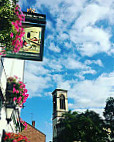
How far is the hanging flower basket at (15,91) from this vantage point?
617 cm

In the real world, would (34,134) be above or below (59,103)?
below

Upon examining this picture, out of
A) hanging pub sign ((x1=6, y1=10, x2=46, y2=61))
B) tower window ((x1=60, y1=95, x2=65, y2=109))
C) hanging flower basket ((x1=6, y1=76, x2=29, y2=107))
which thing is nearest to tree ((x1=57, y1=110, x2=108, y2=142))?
tower window ((x1=60, y1=95, x2=65, y2=109))

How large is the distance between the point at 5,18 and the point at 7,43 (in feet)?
2.68

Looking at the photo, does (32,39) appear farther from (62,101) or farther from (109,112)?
(62,101)

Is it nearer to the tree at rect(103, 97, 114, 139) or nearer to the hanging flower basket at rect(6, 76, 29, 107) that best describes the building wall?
the tree at rect(103, 97, 114, 139)

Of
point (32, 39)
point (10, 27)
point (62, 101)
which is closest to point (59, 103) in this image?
point (62, 101)

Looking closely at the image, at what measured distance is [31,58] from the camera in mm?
6160

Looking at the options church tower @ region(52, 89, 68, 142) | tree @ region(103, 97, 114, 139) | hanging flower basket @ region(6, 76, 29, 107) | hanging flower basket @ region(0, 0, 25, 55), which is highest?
church tower @ region(52, 89, 68, 142)

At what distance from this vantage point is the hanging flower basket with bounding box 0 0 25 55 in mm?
5188

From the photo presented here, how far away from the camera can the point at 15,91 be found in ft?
20.2

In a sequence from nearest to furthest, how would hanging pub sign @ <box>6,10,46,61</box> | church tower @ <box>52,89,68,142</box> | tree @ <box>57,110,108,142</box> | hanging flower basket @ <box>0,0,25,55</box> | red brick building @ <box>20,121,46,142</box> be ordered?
hanging flower basket @ <box>0,0,25,55</box>, hanging pub sign @ <box>6,10,46,61</box>, tree @ <box>57,110,108,142</box>, red brick building @ <box>20,121,46,142</box>, church tower @ <box>52,89,68,142</box>

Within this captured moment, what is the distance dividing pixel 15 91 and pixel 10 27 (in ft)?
7.93

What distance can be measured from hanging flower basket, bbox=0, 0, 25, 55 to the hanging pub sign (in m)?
0.38

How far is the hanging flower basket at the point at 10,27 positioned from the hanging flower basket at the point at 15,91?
1.31 meters
